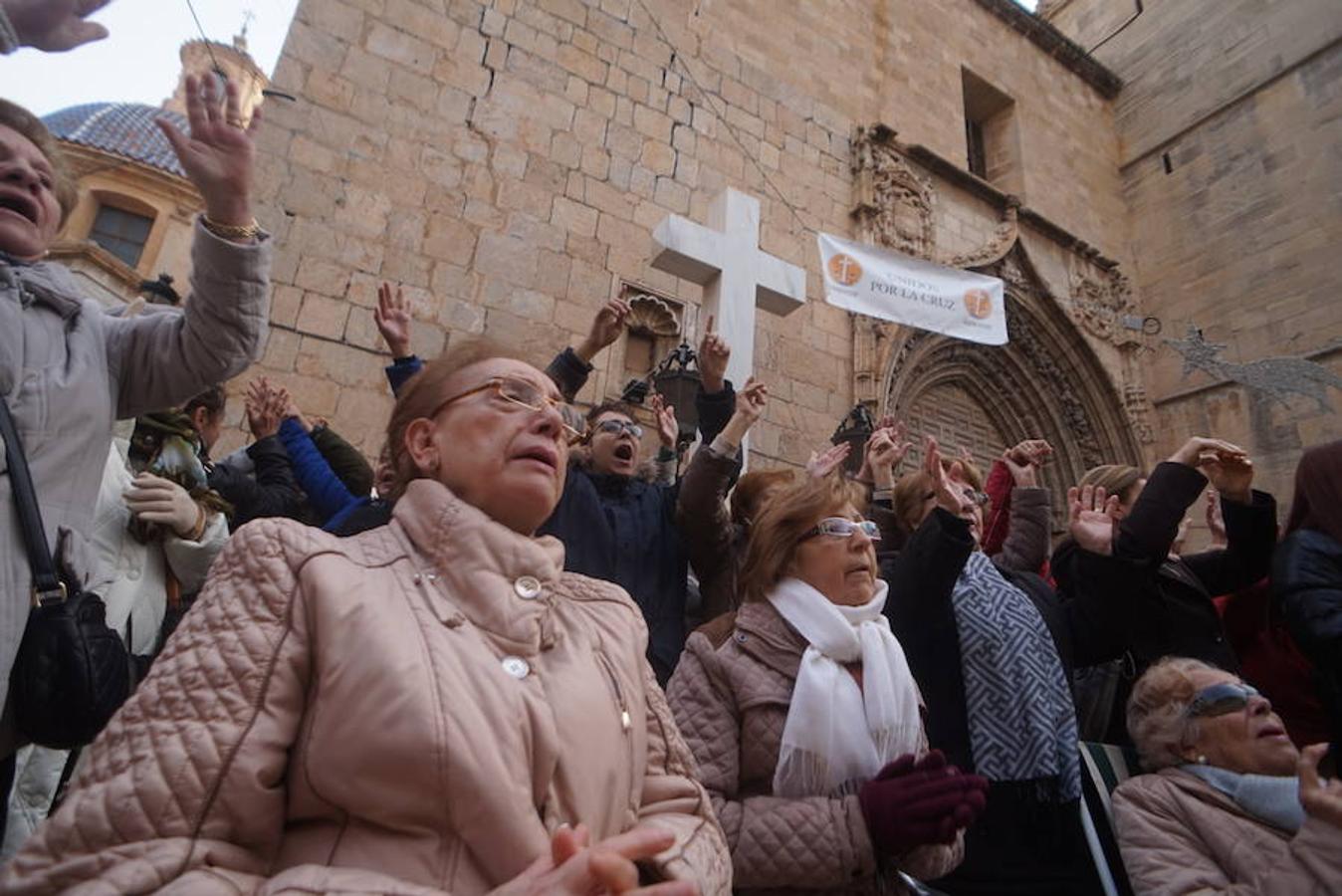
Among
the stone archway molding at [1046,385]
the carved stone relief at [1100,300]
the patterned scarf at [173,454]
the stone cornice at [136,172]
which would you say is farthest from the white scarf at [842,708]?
the stone cornice at [136,172]

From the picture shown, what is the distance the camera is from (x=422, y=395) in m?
1.45

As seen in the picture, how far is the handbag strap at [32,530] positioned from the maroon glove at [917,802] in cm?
162

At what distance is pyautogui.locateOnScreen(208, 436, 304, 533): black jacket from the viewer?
2.60 m

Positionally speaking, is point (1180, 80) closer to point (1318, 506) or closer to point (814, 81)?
point (814, 81)

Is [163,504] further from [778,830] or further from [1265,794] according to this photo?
[1265,794]

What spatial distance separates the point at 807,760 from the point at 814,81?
801 centimetres

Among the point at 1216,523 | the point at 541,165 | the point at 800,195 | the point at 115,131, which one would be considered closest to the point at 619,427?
the point at 1216,523

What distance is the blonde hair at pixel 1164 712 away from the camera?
1.97 meters

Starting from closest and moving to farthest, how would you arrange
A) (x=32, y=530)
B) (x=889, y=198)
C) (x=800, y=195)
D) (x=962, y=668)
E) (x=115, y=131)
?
1. (x=32, y=530)
2. (x=962, y=668)
3. (x=800, y=195)
4. (x=889, y=198)
5. (x=115, y=131)

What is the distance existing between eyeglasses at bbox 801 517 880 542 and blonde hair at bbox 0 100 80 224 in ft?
6.08

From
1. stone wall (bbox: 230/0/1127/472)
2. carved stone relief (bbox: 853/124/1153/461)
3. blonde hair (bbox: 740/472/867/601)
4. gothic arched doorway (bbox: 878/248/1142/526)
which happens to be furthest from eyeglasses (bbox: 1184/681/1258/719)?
gothic arched doorway (bbox: 878/248/1142/526)

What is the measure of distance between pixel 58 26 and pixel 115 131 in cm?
1730

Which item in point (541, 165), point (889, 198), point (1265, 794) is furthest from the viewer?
point (889, 198)

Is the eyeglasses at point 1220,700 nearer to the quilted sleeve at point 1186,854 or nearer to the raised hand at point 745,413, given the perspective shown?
the quilted sleeve at point 1186,854
